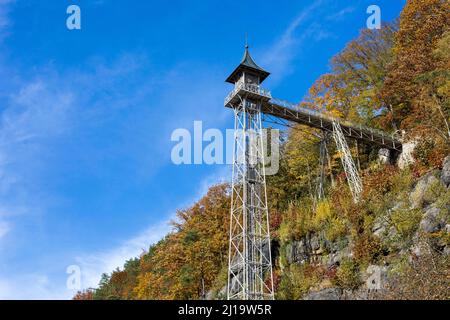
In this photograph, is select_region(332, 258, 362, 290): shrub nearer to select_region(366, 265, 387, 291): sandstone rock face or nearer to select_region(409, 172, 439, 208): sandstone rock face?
select_region(366, 265, 387, 291): sandstone rock face

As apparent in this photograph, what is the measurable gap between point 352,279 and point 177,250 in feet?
53.1

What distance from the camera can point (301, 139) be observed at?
1192 inches

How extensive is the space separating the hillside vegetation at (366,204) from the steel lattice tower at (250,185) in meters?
1.46

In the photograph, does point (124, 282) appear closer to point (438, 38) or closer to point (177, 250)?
point (177, 250)

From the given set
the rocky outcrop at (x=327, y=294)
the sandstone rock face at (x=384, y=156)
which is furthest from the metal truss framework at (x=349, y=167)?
the rocky outcrop at (x=327, y=294)

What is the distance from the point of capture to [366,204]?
1983 centimetres

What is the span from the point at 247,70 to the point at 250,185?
669 centimetres

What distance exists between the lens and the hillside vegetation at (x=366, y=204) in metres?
15.6

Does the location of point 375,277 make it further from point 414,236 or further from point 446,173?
point 446,173

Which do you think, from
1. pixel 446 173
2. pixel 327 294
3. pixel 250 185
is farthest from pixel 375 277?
pixel 250 185

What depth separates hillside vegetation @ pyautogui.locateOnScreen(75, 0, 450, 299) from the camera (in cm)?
1564

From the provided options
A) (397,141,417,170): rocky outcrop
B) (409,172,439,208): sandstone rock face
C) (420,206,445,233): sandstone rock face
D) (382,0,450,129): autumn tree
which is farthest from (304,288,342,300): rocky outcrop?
(382,0,450,129): autumn tree

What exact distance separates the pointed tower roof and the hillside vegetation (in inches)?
195

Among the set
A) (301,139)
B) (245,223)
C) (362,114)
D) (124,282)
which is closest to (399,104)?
(362,114)
